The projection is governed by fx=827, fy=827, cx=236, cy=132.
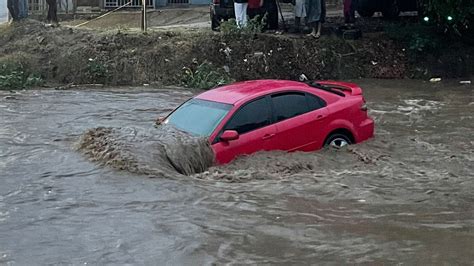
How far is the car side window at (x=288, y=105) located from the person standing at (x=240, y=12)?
829 centimetres

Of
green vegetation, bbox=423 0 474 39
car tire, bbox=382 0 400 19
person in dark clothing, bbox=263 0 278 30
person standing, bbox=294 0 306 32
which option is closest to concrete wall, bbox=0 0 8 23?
person in dark clothing, bbox=263 0 278 30

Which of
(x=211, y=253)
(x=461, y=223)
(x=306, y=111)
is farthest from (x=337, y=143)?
(x=211, y=253)

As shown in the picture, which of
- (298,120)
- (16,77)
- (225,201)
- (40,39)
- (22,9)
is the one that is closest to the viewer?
(225,201)

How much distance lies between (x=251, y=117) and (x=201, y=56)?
9.12 meters

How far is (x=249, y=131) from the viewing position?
10656 millimetres

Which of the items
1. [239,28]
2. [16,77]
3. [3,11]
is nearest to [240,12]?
[239,28]

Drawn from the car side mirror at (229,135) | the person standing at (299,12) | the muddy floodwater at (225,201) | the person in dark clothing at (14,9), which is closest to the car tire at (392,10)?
the person standing at (299,12)

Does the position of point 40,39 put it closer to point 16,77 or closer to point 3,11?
point 16,77

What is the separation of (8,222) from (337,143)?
5.15 metres

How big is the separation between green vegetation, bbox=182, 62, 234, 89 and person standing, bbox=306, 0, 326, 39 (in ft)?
8.68

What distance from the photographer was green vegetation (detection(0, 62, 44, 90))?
18.5 metres

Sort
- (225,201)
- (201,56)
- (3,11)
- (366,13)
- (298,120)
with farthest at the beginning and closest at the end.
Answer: (3,11) → (366,13) → (201,56) → (298,120) → (225,201)

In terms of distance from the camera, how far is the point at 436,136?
13875 millimetres

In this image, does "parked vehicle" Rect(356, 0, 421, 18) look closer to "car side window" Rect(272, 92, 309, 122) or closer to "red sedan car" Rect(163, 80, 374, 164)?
"red sedan car" Rect(163, 80, 374, 164)
